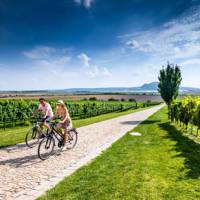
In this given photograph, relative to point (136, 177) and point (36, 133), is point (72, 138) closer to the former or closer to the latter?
point (36, 133)

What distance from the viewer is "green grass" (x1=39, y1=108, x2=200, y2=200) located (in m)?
6.23

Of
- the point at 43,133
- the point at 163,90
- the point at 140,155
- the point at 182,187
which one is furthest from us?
the point at 163,90

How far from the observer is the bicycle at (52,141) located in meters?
10.1

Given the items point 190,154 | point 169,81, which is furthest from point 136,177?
point 169,81

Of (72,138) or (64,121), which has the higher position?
(64,121)

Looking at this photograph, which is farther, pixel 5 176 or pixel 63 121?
pixel 63 121

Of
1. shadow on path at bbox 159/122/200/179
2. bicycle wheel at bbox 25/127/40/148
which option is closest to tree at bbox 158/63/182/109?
shadow on path at bbox 159/122/200/179

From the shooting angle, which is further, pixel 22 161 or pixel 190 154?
pixel 190 154

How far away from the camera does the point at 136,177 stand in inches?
295

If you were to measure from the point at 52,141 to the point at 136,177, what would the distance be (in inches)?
190

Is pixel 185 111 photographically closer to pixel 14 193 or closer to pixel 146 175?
pixel 146 175

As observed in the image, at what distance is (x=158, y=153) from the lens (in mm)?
10727

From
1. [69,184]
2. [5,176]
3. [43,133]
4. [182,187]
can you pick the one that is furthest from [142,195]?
[43,133]

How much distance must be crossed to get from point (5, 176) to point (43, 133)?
16.6 feet
